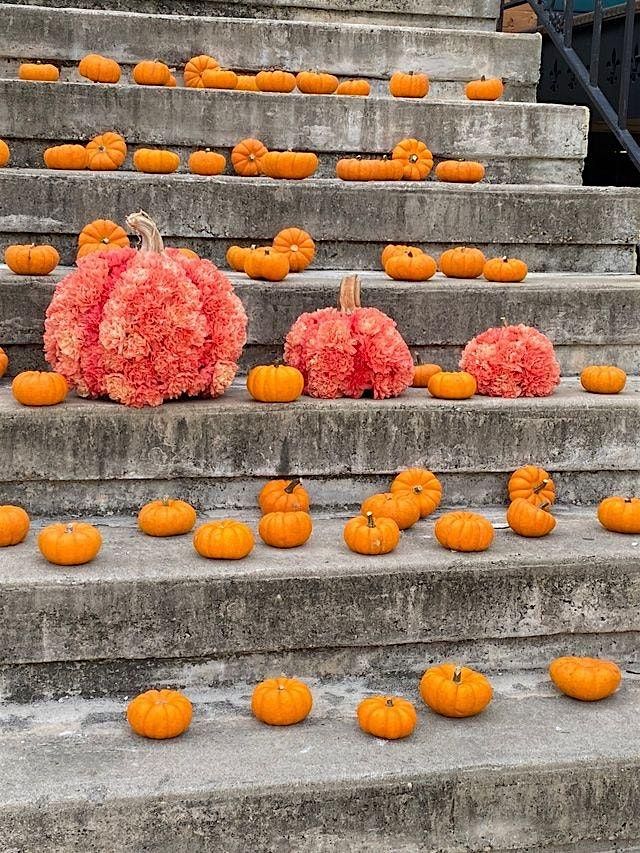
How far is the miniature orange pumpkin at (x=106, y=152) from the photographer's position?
15.5ft

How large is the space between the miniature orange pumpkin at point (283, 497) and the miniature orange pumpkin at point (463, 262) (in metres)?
1.38

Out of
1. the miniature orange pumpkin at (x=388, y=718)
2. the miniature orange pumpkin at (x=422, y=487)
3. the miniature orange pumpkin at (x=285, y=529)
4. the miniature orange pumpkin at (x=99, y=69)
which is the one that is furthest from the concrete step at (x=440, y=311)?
the miniature orange pumpkin at (x=388, y=718)

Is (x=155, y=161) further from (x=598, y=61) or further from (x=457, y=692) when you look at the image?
(x=457, y=692)

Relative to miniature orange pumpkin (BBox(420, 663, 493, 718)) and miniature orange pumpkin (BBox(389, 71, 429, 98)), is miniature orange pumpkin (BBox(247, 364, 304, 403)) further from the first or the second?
miniature orange pumpkin (BBox(389, 71, 429, 98))

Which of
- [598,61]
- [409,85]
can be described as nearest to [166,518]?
[409,85]

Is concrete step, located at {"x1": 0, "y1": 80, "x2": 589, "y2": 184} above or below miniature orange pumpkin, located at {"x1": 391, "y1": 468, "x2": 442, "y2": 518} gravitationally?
above

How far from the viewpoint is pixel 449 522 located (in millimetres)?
3182

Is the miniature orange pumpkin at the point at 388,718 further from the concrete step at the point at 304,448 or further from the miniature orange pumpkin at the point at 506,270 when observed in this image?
the miniature orange pumpkin at the point at 506,270

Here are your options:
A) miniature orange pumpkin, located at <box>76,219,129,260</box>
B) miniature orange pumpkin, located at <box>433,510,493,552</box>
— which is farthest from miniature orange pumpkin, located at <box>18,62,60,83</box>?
miniature orange pumpkin, located at <box>433,510,493,552</box>

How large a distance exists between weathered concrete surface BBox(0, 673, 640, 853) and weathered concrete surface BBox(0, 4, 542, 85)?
12.4 ft

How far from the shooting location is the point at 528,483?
3.59m

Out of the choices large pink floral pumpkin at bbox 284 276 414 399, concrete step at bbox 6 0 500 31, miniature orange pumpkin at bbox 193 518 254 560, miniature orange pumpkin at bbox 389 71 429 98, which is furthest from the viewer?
concrete step at bbox 6 0 500 31

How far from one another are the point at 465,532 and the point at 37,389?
1.39 metres

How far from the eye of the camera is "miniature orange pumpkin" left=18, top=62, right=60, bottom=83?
5.16 metres
